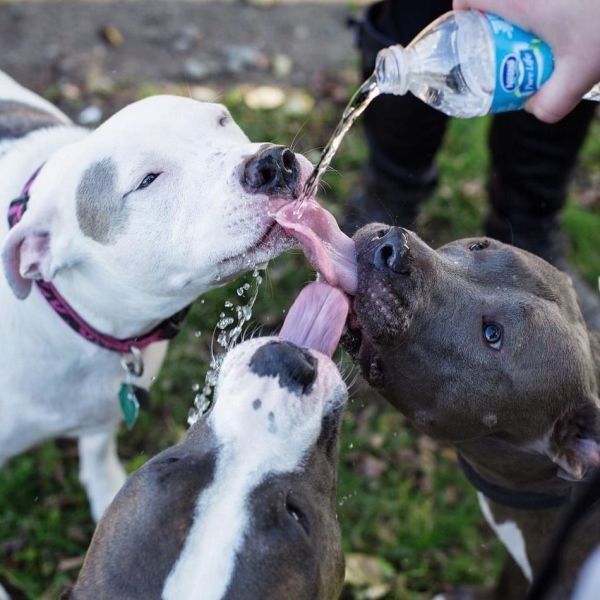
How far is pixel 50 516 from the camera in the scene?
416cm

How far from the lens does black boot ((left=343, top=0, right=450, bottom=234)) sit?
3922 mm

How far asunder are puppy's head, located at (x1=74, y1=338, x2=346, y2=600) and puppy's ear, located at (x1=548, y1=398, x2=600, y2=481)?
970 mm

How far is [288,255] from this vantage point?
5.22 metres

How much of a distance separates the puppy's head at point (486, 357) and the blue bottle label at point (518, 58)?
64cm

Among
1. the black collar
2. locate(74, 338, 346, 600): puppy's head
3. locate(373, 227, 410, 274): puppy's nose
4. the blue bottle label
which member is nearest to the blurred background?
locate(373, 227, 410, 274): puppy's nose

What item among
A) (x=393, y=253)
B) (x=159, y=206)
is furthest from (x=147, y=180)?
(x=393, y=253)

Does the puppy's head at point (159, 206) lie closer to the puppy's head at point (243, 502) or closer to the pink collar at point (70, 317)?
the pink collar at point (70, 317)

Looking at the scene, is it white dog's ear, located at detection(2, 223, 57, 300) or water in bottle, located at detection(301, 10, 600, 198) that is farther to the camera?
white dog's ear, located at detection(2, 223, 57, 300)

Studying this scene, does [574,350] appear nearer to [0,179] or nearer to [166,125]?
[166,125]

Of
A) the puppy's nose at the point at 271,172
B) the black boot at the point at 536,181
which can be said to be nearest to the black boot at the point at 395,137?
the black boot at the point at 536,181

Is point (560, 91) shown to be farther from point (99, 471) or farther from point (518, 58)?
point (99, 471)

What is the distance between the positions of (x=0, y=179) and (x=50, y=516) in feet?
5.90

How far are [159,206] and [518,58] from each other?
4.33 feet

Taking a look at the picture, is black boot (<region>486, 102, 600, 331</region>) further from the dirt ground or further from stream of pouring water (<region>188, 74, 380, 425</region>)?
the dirt ground
